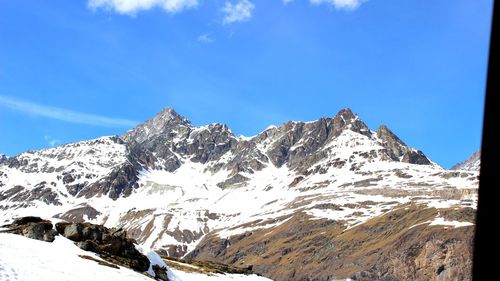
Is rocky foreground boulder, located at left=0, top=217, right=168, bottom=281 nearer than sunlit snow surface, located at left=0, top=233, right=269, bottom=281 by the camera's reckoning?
No

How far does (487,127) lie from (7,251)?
145 feet

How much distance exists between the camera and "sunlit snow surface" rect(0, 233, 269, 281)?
123 feet

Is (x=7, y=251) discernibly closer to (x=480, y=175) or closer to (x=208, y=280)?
(x=208, y=280)

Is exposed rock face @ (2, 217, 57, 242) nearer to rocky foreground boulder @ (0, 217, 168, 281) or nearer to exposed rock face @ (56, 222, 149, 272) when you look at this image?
rocky foreground boulder @ (0, 217, 168, 281)

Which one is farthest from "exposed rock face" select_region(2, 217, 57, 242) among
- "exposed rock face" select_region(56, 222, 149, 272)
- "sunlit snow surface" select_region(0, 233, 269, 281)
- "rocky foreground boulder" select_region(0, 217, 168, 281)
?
"exposed rock face" select_region(56, 222, 149, 272)

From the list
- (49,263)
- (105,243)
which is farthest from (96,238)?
(49,263)

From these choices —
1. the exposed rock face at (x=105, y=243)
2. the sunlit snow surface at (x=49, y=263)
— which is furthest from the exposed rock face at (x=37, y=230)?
the exposed rock face at (x=105, y=243)

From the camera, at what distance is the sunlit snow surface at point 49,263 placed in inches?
1478

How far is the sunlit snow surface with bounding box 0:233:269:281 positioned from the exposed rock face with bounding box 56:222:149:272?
2282mm

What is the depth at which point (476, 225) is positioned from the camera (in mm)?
4094

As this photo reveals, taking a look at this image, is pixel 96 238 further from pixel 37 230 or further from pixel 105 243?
pixel 37 230

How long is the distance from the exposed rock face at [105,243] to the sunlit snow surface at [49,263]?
7.49 ft

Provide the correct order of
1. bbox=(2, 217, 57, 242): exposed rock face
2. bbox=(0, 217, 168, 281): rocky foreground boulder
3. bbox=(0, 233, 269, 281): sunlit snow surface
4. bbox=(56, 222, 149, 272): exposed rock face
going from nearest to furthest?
bbox=(0, 233, 269, 281): sunlit snow surface
bbox=(2, 217, 57, 242): exposed rock face
bbox=(0, 217, 168, 281): rocky foreground boulder
bbox=(56, 222, 149, 272): exposed rock face

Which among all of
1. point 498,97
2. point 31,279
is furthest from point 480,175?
point 31,279
